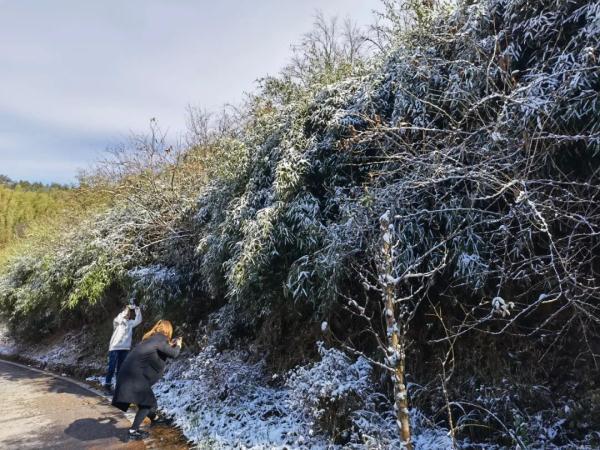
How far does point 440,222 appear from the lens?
5.22 meters

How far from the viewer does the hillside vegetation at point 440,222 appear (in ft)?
13.2

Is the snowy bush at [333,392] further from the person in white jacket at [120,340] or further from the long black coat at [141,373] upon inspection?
the person in white jacket at [120,340]

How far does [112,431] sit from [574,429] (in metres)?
5.85

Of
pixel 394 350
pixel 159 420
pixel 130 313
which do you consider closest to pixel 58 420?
pixel 159 420

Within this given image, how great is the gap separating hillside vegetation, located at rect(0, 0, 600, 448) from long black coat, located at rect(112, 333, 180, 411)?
1.47 m

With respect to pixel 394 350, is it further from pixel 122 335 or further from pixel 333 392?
pixel 122 335

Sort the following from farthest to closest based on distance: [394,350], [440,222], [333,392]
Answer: [440,222], [333,392], [394,350]

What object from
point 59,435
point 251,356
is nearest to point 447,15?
point 251,356

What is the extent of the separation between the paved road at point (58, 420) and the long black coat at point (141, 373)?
1.74ft

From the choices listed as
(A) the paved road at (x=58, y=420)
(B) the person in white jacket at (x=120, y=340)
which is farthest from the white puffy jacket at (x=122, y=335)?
(A) the paved road at (x=58, y=420)

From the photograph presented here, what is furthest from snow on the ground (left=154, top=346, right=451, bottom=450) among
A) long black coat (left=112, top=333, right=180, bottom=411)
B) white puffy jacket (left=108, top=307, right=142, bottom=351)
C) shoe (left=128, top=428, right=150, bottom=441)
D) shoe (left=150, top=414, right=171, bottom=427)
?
white puffy jacket (left=108, top=307, right=142, bottom=351)

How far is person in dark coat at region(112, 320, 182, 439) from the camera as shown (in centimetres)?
619

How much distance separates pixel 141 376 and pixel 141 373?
0.05m

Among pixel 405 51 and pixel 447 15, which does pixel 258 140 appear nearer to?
pixel 405 51
